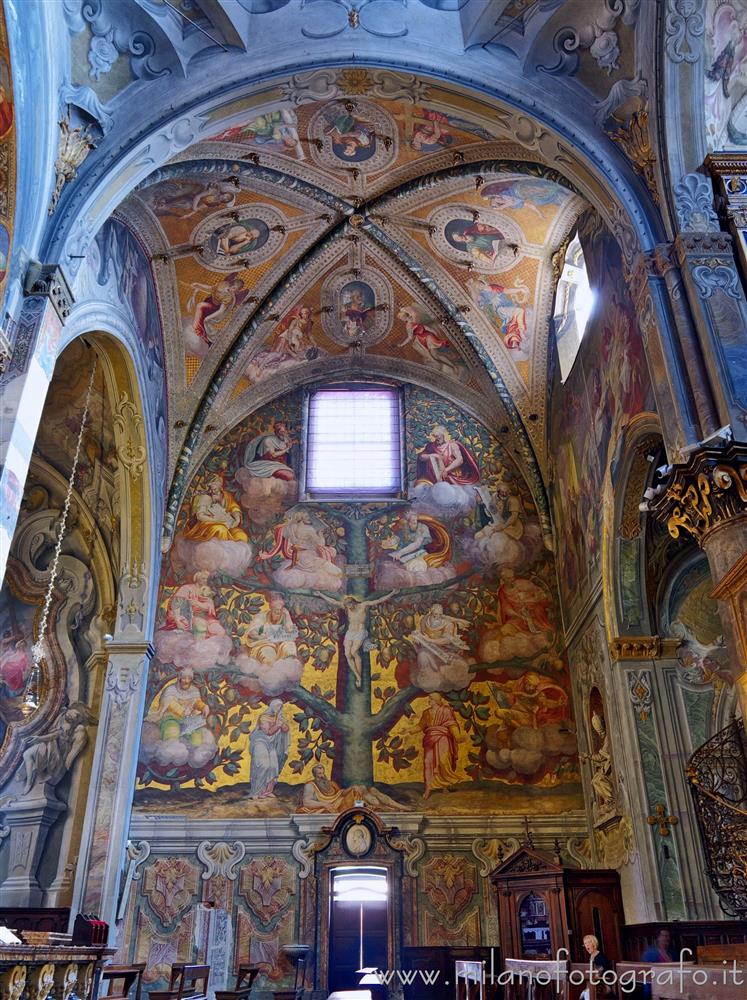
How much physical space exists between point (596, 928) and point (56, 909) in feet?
24.1

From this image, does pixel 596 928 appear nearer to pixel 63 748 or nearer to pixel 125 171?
pixel 63 748

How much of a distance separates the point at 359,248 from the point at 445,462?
4.35 metres

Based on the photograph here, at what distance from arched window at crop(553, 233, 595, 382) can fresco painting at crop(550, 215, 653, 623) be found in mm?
470

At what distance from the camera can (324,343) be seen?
16.9 m

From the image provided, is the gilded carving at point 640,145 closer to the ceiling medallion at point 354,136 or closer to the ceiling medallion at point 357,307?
the ceiling medallion at point 354,136

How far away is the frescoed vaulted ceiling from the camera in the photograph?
489 inches

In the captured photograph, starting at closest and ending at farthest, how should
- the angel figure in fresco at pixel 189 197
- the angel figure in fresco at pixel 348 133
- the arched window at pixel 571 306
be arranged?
1. the angel figure in fresco at pixel 348 133
2. the angel figure in fresco at pixel 189 197
3. the arched window at pixel 571 306

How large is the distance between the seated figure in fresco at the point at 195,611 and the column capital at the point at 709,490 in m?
9.44

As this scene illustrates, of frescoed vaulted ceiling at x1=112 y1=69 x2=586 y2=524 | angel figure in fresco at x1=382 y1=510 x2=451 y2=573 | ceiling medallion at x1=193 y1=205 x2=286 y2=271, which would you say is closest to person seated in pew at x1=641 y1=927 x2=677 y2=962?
angel figure in fresco at x1=382 y1=510 x2=451 y2=573

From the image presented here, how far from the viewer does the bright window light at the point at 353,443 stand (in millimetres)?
16672

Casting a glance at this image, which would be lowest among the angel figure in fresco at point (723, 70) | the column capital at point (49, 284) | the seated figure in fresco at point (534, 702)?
the seated figure in fresco at point (534, 702)

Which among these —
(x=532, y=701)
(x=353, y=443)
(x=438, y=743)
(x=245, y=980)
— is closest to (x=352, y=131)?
(x=353, y=443)

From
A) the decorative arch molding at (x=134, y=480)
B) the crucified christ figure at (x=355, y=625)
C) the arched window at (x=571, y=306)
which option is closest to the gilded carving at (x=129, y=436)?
the decorative arch molding at (x=134, y=480)

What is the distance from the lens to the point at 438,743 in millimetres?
14078
